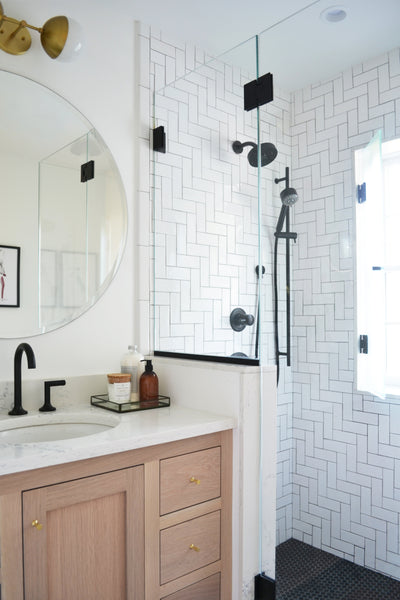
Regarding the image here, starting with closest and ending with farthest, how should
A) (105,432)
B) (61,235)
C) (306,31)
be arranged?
(105,432), (306,31), (61,235)

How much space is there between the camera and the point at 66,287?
1.89 meters

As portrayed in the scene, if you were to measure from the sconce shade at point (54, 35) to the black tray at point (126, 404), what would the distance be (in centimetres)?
134

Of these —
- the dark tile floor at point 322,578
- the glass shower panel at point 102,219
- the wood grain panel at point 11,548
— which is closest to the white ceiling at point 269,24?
the glass shower panel at point 102,219

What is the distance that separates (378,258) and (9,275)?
1.30m

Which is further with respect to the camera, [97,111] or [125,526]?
[97,111]

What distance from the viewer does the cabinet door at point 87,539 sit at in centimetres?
123

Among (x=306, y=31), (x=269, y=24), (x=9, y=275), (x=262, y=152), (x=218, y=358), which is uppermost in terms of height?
(x=269, y=24)

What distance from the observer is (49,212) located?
184 cm

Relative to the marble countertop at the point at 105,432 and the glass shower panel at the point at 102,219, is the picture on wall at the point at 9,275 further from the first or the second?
the marble countertop at the point at 105,432

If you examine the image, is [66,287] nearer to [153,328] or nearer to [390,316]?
[153,328]

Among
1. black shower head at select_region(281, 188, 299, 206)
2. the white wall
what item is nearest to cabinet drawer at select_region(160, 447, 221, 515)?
the white wall

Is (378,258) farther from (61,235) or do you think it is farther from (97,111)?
(97,111)

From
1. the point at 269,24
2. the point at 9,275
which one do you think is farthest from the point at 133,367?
the point at 269,24

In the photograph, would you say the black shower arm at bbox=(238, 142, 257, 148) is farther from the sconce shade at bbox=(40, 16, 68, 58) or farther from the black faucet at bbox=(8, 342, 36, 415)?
the black faucet at bbox=(8, 342, 36, 415)
